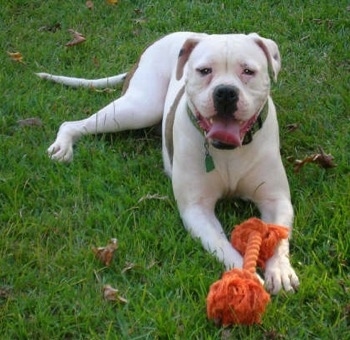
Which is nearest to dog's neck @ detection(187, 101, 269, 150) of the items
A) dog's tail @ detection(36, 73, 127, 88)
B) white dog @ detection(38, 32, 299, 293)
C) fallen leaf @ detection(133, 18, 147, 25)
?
white dog @ detection(38, 32, 299, 293)

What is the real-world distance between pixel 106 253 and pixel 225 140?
82cm

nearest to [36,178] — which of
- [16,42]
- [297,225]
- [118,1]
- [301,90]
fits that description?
[297,225]

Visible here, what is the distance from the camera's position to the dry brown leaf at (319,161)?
4.43 m

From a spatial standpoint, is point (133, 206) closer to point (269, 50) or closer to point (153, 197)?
point (153, 197)

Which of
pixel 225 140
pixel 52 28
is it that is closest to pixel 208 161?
pixel 225 140

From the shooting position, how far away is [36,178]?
14.7 feet

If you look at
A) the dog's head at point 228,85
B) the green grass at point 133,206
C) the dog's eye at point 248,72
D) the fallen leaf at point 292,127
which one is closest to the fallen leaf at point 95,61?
the green grass at point 133,206

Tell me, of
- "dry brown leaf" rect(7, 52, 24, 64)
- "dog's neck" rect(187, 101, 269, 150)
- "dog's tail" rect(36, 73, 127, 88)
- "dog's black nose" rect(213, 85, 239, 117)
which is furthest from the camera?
"dry brown leaf" rect(7, 52, 24, 64)

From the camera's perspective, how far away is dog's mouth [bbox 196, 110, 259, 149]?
375 centimetres

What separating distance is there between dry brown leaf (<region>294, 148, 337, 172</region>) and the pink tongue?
0.81m

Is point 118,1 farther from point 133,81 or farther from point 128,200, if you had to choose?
point 128,200

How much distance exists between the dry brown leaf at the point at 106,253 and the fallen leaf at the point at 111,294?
0.74ft

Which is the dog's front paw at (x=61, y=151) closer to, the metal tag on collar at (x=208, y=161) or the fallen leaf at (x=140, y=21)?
the metal tag on collar at (x=208, y=161)

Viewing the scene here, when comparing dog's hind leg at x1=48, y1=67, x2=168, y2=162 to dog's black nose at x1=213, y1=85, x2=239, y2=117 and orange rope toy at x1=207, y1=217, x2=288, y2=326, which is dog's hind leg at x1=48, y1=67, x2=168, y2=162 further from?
orange rope toy at x1=207, y1=217, x2=288, y2=326
